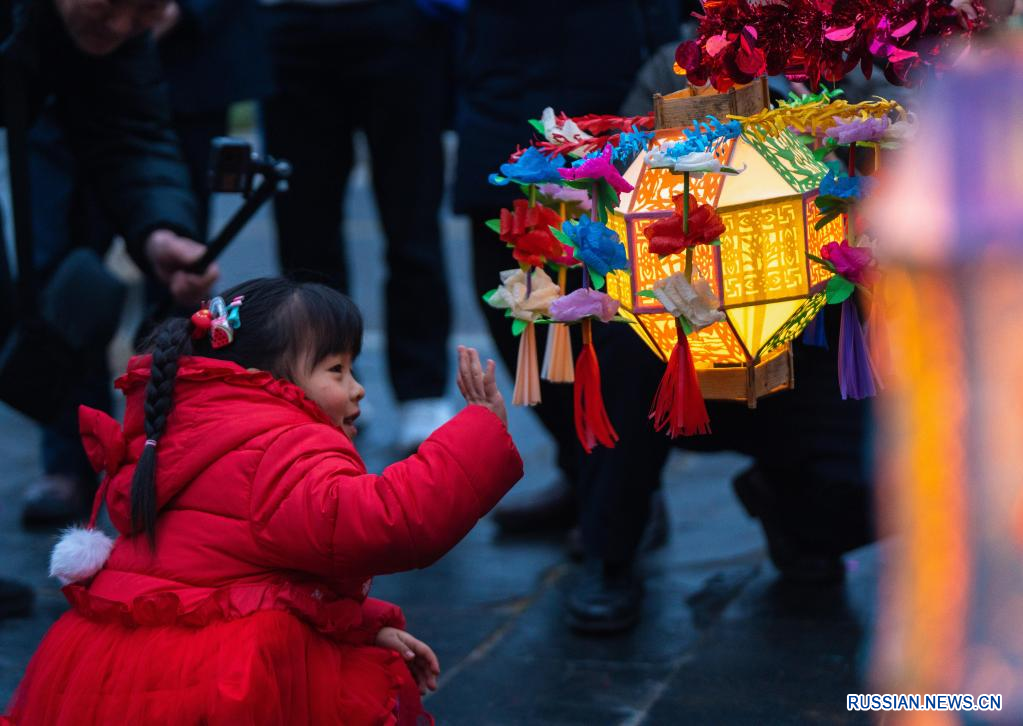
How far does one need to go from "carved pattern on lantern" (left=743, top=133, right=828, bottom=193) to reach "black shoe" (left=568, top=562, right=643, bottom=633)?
3.86 feet

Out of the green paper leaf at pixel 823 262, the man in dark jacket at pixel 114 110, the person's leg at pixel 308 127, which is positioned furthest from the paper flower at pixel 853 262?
the person's leg at pixel 308 127

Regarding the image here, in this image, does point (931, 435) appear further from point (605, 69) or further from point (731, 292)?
point (605, 69)

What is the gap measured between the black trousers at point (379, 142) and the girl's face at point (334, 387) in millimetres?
2114

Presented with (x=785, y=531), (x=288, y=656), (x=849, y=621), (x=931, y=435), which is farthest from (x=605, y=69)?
(x=931, y=435)

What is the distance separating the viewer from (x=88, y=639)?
80.0 inches

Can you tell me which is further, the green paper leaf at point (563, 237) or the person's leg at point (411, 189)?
the person's leg at point (411, 189)

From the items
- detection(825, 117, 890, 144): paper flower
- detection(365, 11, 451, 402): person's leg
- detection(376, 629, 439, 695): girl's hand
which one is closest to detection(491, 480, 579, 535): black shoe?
detection(365, 11, 451, 402): person's leg

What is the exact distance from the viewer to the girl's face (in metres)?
2.14

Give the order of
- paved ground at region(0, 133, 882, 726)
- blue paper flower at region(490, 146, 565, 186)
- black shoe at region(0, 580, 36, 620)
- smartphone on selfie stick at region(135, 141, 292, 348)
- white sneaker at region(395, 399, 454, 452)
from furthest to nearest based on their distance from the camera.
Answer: white sneaker at region(395, 399, 454, 452) < black shoe at region(0, 580, 36, 620) < smartphone on selfie stick at region(135, 141, 292, 348) < paved ground at region(0, 133, 882, 726) < blue paper flower at region(490, 146, 565, 186)

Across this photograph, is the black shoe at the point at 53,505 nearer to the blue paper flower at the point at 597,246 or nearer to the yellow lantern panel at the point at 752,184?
the blue paper flower at the point at 597,246

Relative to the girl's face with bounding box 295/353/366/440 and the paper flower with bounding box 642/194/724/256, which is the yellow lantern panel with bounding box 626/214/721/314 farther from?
the girl's face with bounding box 295/353/366/440

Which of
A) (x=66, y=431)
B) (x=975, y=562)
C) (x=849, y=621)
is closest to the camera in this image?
(x=975, y=562)

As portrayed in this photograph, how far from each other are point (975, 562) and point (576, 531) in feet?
7.66

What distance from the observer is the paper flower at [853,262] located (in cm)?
198
